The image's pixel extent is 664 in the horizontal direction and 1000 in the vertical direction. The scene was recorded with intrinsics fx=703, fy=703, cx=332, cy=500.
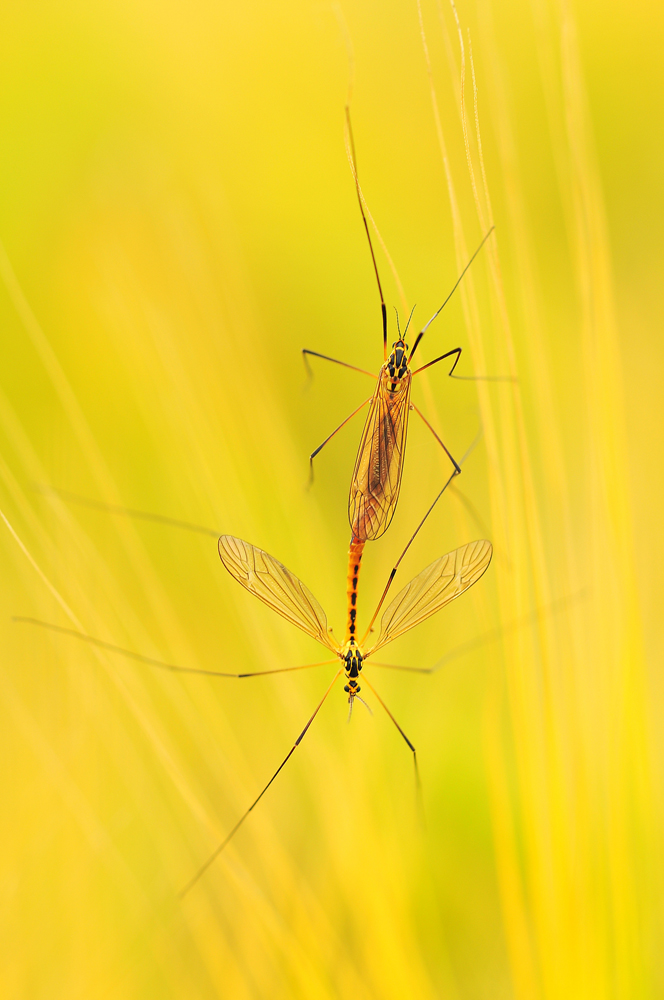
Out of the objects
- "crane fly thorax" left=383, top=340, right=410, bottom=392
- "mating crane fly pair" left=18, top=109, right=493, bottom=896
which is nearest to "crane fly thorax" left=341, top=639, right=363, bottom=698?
"mating crane fly pair" left=18, top=109, right=493, bottom=896

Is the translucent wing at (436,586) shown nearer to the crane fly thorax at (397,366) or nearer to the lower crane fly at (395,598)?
the lower crane fly at (395,598)

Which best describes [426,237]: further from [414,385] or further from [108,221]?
[414,385]

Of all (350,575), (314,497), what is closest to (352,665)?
(350,575)

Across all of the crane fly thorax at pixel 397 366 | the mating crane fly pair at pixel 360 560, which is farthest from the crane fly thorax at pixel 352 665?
the crane fly thorax at pixel 397 366

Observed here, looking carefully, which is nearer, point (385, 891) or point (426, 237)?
point (385, 891)

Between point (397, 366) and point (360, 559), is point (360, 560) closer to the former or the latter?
point (360, 559)

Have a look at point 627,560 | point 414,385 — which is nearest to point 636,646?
point 627,560

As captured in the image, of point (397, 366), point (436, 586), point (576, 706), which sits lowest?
point (576, 706)
